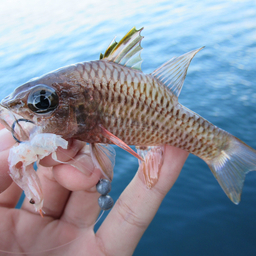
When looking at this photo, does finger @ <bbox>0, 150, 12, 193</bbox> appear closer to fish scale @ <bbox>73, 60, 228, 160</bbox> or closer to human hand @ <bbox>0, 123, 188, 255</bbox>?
human hand @ <bbox>0, 123, 188, 255</bbox>

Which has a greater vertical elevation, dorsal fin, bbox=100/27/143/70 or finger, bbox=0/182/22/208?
dorsal fin, bbox=100/27/143/70

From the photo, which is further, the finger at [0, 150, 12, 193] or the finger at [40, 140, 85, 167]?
the finger at [40, 140, 85, 167]

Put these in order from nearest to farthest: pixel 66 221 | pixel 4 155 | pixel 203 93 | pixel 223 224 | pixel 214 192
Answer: pixel 4 155 → pixel 66 221 → pixel 223 224 → pixel 214 192 → pixel 203 93

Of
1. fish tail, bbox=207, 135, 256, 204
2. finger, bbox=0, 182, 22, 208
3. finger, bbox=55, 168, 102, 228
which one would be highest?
fish tail, bbox=207, 135, 256, 204

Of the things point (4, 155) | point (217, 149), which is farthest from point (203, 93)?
point (4, 155)

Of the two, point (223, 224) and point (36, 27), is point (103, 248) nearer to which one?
point (223, 224)

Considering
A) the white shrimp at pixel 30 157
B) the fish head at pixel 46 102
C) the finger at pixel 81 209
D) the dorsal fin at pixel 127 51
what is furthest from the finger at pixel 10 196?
the dorsal fin at pixel 127 51

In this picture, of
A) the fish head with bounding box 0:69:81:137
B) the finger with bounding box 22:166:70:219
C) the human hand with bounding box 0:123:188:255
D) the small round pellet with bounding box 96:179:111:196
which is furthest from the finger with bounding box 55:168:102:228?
the fish head with bounding box 0:69:81:137
